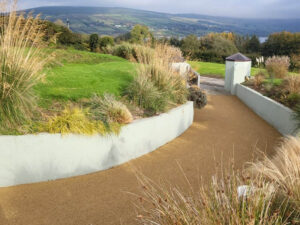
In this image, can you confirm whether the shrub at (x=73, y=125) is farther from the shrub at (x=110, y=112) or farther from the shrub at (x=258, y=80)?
the shrub at (x=258, y=80)

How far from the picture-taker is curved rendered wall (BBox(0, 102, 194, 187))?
3.48m

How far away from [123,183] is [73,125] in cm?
105

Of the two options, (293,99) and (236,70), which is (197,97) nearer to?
(293,99)

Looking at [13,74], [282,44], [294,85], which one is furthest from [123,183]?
[282,44]

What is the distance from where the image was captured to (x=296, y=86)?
6.62 meters

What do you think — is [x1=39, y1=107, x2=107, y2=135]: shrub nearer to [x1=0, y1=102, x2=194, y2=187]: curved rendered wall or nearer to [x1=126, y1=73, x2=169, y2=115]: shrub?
[x1=0, y1=102, x2=194, y2=187]: curved rendered wall

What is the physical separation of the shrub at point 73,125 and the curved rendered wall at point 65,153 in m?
0.08

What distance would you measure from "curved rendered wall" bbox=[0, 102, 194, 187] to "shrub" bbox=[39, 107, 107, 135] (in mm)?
84

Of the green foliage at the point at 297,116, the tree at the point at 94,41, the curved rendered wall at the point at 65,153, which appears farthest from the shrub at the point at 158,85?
the tree at the point at 94,41

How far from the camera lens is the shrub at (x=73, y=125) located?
12.2 feet

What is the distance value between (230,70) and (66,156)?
27.5 ft

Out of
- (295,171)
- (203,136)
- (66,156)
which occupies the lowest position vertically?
(203,136)

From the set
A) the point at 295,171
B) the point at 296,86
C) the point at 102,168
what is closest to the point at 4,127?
the point at 102,168

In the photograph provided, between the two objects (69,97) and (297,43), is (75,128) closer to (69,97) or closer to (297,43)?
(69,97)
